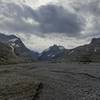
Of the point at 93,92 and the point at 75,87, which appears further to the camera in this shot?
the point at 75,87

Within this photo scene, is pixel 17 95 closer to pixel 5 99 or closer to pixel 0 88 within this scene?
pixel 5 99

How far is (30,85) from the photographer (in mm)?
36750

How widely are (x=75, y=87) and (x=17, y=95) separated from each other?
30.1ft

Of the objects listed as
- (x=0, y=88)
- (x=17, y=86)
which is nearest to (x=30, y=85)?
(x=17, y=86)

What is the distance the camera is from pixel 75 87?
37.1 meters

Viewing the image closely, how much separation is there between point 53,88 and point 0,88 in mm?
7465

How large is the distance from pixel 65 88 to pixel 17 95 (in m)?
7.48

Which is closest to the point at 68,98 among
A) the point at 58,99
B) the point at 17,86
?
the point at 58,99

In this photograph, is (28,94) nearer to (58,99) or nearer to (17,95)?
(17,95)

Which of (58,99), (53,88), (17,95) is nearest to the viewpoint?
(58,99)

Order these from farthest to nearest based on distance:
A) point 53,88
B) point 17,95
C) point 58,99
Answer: point 53,88, point 17,95, point 58,99

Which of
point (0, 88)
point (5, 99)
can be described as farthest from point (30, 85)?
point (5, 99)

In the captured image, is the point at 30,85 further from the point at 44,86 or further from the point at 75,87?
the point at 75,87

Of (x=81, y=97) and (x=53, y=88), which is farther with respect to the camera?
(x=53, y=88)
